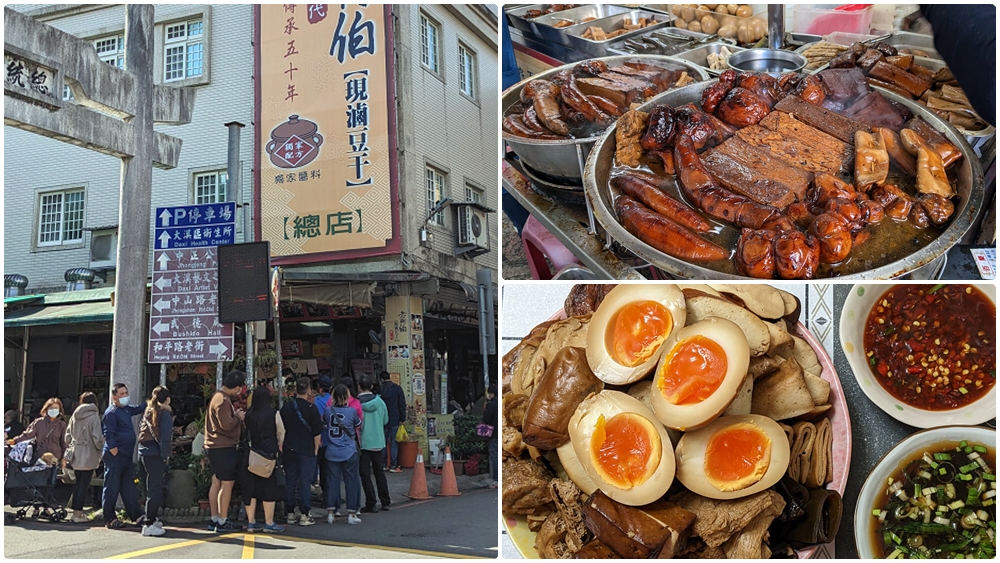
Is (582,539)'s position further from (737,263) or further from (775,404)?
(737,263)

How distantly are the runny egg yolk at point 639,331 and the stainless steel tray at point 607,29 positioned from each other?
1.46 meters

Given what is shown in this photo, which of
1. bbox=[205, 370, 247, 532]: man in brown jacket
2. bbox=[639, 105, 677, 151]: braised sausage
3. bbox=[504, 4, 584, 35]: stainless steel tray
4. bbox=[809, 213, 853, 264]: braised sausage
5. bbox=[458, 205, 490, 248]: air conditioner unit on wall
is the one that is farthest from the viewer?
bbox=[458, 205, 490, 248]: air conditioner unit on wall

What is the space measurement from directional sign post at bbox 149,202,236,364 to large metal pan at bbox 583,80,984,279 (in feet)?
16.8

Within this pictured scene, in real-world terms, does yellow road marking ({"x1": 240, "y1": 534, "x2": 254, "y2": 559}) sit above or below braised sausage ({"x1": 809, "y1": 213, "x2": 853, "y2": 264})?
below

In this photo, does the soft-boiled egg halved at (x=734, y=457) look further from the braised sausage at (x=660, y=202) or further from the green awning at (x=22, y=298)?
the green awning at (x=22, y=298)

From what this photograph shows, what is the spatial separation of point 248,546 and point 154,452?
3.82ft

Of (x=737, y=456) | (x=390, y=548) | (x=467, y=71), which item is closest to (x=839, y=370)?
(x=737, y=456)

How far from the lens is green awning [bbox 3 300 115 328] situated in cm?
899

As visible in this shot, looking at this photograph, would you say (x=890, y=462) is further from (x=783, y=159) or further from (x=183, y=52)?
(x=183, y=52)

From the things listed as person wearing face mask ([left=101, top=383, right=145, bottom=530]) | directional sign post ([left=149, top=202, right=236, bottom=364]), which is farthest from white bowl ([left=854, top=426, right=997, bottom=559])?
person wearing face mask ([left=101, top=383, right=145, bottom=530])

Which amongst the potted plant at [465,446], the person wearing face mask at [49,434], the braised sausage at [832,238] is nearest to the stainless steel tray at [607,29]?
the braised sausage at [832,238]

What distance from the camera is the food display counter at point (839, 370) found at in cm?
230

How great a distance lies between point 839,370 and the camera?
2480 millimetres

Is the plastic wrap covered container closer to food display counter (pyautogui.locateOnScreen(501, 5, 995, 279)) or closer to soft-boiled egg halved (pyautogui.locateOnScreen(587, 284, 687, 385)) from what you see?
food display counter (pyautogui.locateOnScreen(501, 5, 995, 279))
